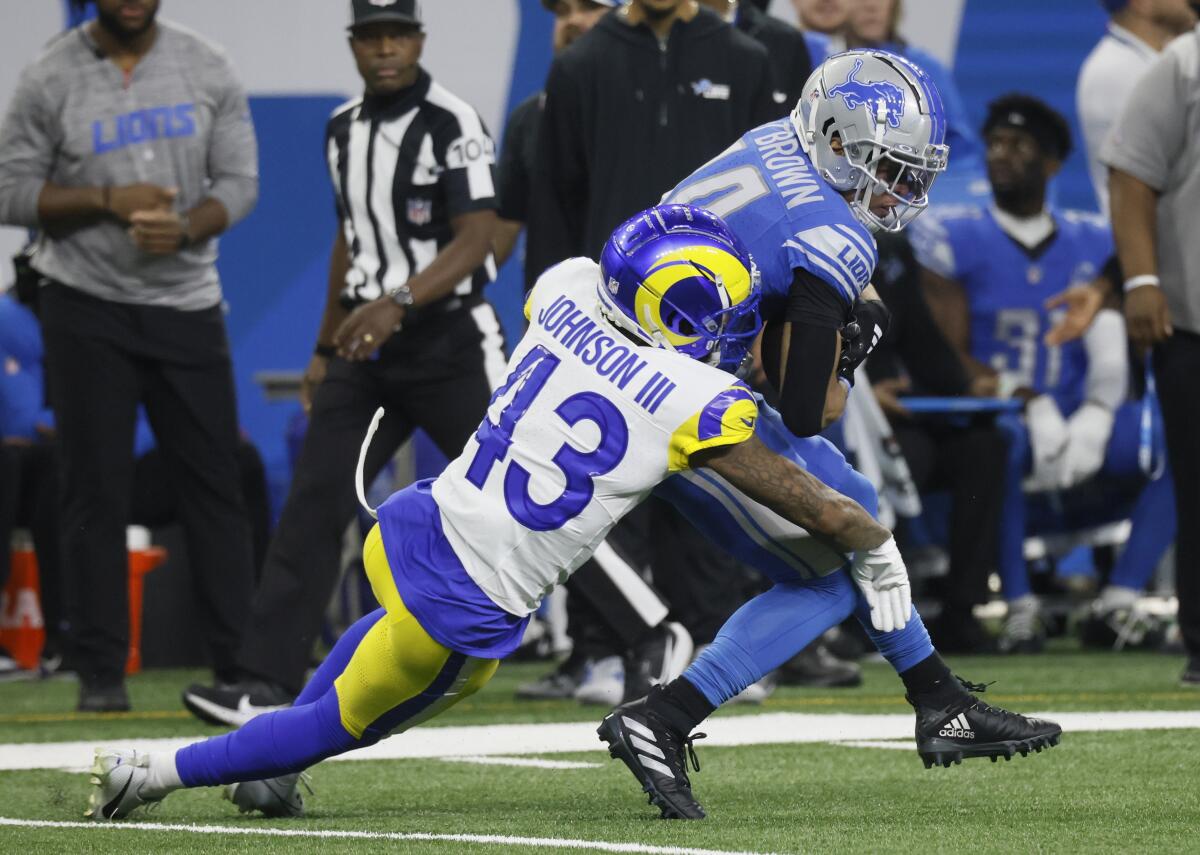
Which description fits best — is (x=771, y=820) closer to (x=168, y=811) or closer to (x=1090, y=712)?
(x=168, y=811)

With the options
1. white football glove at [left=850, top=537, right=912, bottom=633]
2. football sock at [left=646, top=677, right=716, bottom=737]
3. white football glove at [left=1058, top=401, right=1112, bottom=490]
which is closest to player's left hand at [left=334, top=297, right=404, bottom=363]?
football sock at [left=646, top=677, right=716, bottom=737]

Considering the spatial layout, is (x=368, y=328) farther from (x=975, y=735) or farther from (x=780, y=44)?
(x=975, y=735)

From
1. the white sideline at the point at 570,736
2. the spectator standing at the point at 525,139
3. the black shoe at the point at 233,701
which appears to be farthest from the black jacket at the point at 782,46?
the black shoe at the point at 233,701

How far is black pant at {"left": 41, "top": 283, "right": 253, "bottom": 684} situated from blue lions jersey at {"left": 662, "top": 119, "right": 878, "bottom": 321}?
263 cm

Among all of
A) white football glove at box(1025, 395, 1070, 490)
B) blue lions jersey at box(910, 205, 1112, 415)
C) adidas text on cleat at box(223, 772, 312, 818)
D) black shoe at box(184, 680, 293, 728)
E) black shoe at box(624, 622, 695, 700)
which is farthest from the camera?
blue lions jersey at box(910, 205, 1112, 415)

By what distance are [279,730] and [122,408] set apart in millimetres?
2883

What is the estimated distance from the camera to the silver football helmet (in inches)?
170

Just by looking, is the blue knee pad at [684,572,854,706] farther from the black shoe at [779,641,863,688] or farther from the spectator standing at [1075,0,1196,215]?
the spectator standing at [1075,0,1196,215]

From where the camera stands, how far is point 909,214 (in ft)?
14.4

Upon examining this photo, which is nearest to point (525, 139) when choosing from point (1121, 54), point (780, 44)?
point (780, 44)

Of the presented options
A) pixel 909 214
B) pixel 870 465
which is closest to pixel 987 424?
pixel 870 465

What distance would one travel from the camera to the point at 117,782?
13.3 feet

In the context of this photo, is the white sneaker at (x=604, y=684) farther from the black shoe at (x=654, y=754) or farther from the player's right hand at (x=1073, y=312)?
the player's right hand at (x=1073, y=312)

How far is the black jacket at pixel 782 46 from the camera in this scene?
6809mm
